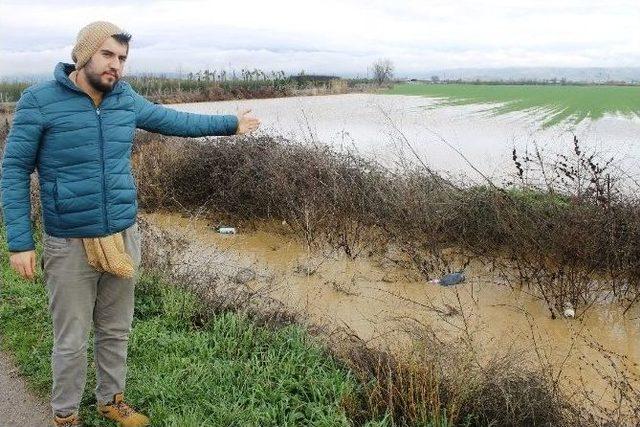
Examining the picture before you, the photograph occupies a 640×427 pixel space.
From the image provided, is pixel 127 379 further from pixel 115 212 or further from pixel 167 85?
pixel 167 85

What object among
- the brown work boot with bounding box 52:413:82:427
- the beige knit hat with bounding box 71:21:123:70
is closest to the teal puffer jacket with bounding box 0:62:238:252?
the beige knit hat with bounding box 71:21:123:70

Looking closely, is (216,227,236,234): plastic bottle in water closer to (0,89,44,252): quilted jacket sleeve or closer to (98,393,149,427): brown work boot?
(98,393,149,427): brown work boot

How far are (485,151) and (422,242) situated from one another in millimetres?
8079

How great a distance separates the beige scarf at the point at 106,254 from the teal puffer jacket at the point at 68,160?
0.15 ft

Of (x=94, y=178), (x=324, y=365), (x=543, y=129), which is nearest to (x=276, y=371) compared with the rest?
(x=324, y=365)

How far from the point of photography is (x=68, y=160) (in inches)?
110

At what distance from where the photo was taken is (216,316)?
182 inches

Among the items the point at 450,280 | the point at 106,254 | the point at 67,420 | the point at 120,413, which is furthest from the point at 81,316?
the point at 450,280

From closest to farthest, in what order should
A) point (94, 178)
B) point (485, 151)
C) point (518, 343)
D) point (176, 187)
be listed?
1. point (94, 178)
2. point (518, 343)
3. point (176, 187)
4. point (485, 151)

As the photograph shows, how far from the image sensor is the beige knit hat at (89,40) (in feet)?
8.84

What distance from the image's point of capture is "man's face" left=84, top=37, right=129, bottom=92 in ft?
8.90

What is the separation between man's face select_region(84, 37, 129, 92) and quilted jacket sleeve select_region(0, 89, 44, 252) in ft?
0.91

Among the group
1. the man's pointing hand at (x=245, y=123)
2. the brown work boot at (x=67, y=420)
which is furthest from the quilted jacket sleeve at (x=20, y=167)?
the man's pointing hand at (x=245, y=123)

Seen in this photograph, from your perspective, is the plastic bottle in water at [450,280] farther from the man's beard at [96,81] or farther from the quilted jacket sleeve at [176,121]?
the man's beard at [96,81]
